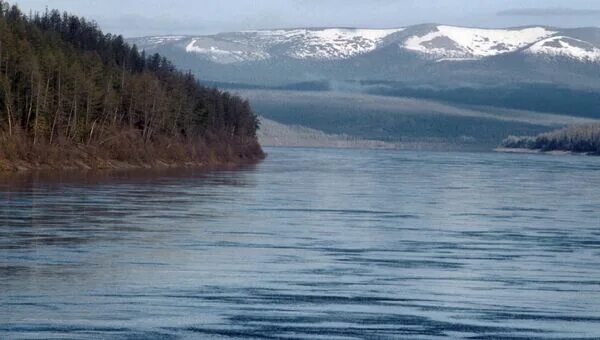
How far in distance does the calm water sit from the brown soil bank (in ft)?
78.5

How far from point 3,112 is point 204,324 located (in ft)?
217

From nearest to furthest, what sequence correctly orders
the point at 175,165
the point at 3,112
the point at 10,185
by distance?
the point at 10,185 → the point at 3,112 → the point at 175,165

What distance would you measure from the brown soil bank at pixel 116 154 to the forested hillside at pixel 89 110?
0.08 m

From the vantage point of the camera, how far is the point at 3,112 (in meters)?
83.9

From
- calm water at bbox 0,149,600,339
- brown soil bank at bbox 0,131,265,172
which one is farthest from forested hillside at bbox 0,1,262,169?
calm water at bbox 0,149,600,339

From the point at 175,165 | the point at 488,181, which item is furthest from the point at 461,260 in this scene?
the point at 175,165

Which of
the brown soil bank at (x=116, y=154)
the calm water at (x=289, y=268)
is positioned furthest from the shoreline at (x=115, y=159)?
the calm water at (x=289, y=268)

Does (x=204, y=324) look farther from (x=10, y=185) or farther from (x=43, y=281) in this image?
(x=10, y=185)

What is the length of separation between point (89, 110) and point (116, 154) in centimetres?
381

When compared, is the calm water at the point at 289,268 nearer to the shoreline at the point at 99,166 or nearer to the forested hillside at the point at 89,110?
the shoreline at the point at 99,166

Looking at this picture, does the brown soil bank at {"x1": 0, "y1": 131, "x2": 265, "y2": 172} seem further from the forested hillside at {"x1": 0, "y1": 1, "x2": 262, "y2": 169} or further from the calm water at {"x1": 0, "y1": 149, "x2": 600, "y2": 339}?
the calm water at {"x1": 0, "y1": 149, "x2": 600, "y2": 339}

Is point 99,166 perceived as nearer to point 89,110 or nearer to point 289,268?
point 89,110

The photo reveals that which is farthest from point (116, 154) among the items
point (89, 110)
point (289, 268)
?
point (289, 268)

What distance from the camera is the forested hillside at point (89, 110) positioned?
83875 millimetres
